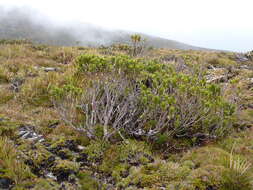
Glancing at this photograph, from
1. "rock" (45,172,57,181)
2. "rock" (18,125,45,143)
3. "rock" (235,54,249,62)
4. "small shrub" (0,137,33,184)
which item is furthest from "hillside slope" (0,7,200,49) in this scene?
"rock" (45,172,57,181)

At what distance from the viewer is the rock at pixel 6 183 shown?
3.85 meters

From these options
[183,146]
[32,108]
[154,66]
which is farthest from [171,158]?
[32,108]

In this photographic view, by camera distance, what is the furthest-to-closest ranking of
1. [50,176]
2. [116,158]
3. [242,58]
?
[242,58] → [116,158] → [50,176]

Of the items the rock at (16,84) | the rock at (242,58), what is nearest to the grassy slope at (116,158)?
the rock at (16,84)

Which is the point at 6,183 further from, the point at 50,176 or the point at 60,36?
the point at 60,36

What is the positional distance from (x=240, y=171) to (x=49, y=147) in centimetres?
386

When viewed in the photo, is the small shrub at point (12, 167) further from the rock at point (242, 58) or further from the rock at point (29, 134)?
the rock at point (242, 58)

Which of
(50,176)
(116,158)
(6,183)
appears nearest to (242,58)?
(116,158)

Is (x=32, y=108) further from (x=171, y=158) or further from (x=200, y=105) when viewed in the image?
(x=200, y=105)

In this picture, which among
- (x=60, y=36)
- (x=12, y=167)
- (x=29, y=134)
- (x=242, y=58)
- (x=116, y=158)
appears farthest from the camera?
(x=60, y=36)

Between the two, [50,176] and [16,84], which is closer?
[50,176]

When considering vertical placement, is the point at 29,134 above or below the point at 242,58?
below

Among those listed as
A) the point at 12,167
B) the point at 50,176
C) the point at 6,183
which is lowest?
the point at 50,176

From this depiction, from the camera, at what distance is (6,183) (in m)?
3.92
